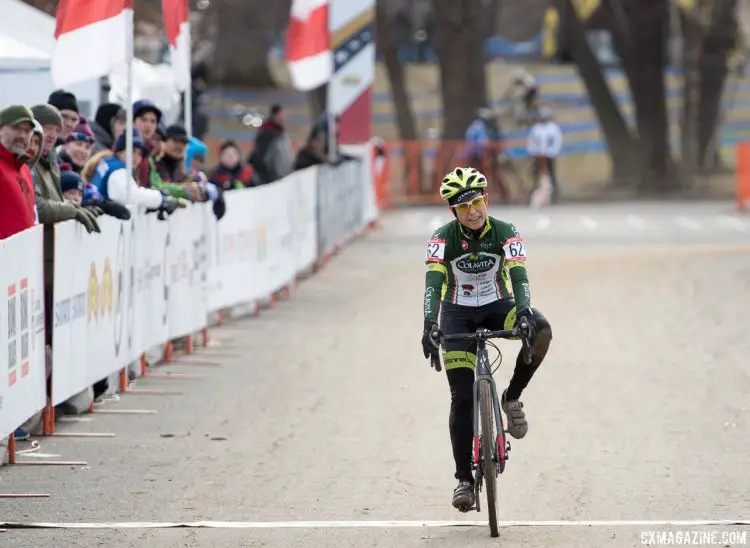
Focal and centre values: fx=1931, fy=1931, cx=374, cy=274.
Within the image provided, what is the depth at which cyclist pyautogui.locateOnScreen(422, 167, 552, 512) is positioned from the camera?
950cm

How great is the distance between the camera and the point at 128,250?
48.1 feet

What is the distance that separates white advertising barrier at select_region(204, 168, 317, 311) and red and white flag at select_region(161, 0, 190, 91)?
1.32m

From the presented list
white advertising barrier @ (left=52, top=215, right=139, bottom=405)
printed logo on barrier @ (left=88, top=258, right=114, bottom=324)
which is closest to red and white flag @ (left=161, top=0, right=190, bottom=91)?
white advertising barrier @ (left=52, top=215, right=139, bottom=405)

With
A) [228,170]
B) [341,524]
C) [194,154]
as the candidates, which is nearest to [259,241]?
[228,170]

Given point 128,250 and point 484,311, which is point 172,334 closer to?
point 128,250

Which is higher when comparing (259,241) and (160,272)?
(259,241)

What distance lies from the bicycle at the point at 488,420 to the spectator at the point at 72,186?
4756 mm

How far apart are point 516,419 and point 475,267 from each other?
31.8 inches

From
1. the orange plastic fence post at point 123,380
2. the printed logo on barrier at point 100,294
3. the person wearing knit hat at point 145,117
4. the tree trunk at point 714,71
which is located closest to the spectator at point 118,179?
the person wearing knit hat at point 145,117

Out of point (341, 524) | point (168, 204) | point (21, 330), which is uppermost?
point (168, 204)

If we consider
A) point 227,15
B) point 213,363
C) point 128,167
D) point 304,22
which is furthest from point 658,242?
point 227,15

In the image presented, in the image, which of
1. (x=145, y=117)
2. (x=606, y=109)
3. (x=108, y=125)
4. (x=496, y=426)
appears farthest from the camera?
(x=606, y=109)

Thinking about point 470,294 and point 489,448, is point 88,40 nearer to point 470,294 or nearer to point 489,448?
point 470,294

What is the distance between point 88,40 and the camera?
48.6 feet
